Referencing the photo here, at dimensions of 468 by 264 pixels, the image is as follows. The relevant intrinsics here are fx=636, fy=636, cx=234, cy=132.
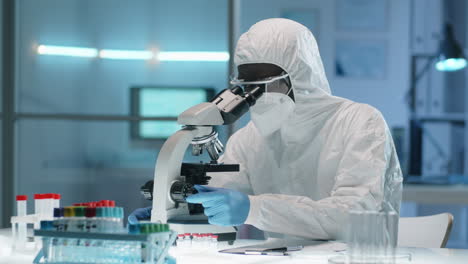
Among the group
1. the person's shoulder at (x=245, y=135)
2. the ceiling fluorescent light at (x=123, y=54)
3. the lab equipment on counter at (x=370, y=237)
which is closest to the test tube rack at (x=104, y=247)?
the lab equipment on counter at (x=370, y=237)

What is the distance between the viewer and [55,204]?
1.70 metres

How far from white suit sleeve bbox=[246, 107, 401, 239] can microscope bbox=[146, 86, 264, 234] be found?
0.12 m

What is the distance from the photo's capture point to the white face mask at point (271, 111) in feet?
6.42

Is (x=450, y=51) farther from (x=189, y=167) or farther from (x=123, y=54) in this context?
(x=189, y=167)

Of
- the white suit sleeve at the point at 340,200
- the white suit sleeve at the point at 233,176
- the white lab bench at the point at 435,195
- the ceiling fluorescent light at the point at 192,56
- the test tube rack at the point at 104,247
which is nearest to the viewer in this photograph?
the test tube rack at the point at 104,247

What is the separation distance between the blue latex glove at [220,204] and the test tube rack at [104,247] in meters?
0.34

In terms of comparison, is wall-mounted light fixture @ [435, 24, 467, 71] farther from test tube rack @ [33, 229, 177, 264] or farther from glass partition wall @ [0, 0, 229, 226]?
test tube rack @ [33, 229, 177, 264]

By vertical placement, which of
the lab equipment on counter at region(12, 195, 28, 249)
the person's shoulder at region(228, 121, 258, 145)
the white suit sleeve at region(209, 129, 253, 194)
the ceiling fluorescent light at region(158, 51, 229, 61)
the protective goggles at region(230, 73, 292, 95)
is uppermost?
the ceiling fluorescent light at region(158, 51, 229, 61)

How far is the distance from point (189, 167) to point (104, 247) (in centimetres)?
49

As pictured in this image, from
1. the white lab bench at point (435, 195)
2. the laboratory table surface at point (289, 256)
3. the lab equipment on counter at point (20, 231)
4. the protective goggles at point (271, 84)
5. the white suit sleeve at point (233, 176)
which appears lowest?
the white lab bench at point (435, 195)

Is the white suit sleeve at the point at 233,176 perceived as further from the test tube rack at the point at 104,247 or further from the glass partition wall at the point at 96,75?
the glass partition wall at the point at 96,75

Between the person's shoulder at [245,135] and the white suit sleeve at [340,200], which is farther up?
the person's shoulder at [245,135]

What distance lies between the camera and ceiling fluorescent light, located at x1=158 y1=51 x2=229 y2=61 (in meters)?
3.89

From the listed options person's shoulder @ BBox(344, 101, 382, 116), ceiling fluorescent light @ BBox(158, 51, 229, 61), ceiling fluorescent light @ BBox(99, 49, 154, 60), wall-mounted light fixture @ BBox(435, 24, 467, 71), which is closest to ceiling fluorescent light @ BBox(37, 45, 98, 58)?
ceiling fluorescent light @ BBox(99, 49, 154, 60)
